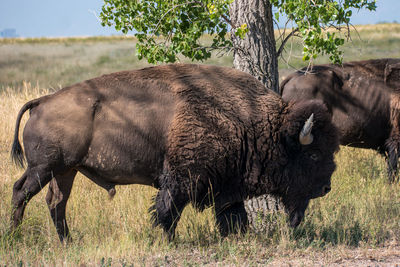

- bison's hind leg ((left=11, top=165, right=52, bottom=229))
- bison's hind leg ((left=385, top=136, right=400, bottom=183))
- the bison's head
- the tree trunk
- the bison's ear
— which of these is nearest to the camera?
bison's hind leg ((left=11, top=165, right=52, bottom=229))

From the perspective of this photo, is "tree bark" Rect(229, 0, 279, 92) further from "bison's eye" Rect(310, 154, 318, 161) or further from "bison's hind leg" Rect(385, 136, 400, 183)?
"bison's hind leg" Rect(385, 136, 400, 183)

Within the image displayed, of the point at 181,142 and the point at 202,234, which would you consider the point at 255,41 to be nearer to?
the point at 181,142

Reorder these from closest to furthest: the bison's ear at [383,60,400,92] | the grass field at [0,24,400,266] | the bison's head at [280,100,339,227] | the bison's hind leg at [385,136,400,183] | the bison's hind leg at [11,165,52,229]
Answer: the grass field at [0,24,400,266]
the bison's hind leg at [11,165,52,229]
the bison's head at [280,100,339,227]
the bison's hind leg at [385,136,400,183]
the bison's ear at [383,60,400,92]

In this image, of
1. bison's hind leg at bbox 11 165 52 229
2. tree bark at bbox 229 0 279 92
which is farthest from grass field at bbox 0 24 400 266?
tree bark at bbox 229 0 279 92

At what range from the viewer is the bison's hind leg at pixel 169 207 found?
5289 mm

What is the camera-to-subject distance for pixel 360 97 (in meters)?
8.88

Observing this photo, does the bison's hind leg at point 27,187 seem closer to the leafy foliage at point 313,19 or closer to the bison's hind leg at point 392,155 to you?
the leafy foliage at point 313,19

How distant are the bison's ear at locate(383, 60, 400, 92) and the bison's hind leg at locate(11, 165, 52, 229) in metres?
6.22

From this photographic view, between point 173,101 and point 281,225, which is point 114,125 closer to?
point 173,101

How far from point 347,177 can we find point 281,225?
8.72 ft

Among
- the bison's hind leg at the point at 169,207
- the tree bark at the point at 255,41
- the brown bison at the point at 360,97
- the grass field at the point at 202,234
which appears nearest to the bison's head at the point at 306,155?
the grass field at the point at 202,234

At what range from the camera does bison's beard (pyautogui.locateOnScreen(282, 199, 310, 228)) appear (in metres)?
5.80

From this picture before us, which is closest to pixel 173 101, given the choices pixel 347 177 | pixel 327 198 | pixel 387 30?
pixel 327 198

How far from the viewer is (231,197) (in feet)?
18.5
